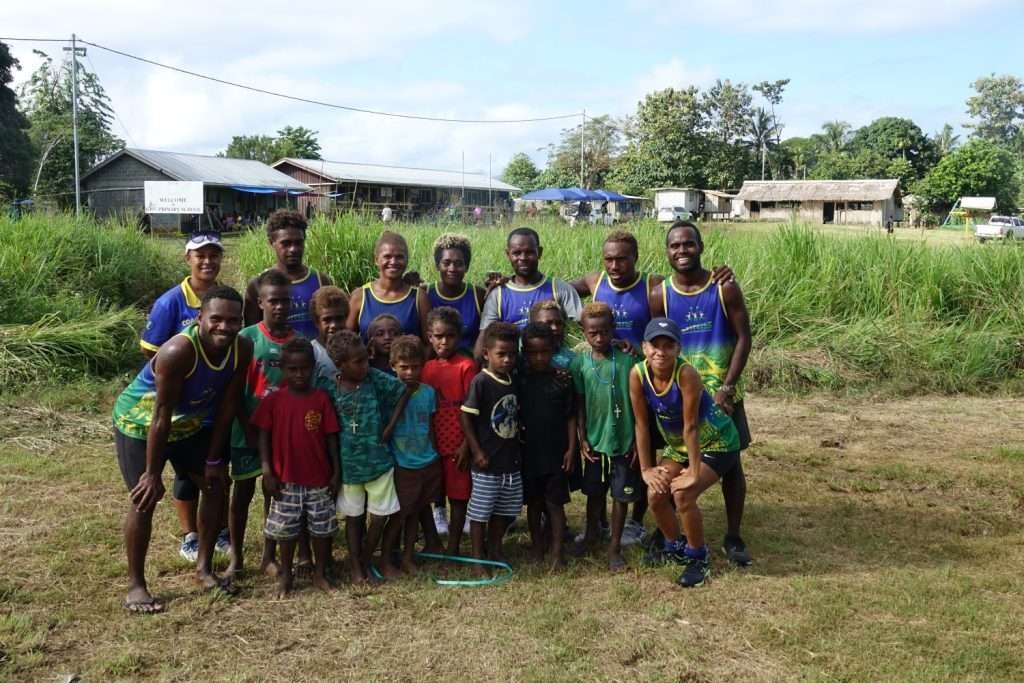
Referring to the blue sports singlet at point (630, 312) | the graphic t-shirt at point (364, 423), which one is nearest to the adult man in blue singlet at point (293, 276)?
the graphic t-shirt at point (364, 423)

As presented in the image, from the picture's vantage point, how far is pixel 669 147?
46688 mm

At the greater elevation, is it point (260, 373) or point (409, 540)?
point (260, 373)

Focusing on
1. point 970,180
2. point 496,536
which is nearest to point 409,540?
point 496,536

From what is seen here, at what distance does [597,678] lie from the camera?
9.89 feet

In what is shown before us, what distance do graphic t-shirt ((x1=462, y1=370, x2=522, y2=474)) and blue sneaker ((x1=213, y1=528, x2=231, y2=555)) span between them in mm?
1402

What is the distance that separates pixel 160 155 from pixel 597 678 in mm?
33712

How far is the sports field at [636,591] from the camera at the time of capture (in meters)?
3.12

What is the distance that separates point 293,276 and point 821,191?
45.4m

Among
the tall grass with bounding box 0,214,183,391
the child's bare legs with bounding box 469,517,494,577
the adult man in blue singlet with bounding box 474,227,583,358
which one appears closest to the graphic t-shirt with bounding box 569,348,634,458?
Answer: the adult man in blue singlet with bounding box 474,227,583,358

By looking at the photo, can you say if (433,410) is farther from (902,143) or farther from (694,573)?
(902,143)

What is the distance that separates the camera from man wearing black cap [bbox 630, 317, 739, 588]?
3.65 metres

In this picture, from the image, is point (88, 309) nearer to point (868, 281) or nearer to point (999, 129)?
point (868, 281)

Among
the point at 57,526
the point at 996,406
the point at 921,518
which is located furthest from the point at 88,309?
the point at 996,406

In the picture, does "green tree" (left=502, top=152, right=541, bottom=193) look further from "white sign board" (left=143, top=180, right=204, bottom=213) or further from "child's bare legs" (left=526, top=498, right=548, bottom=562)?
"child's bare legs" (left=526, top=498, right=548, bottom=562)
